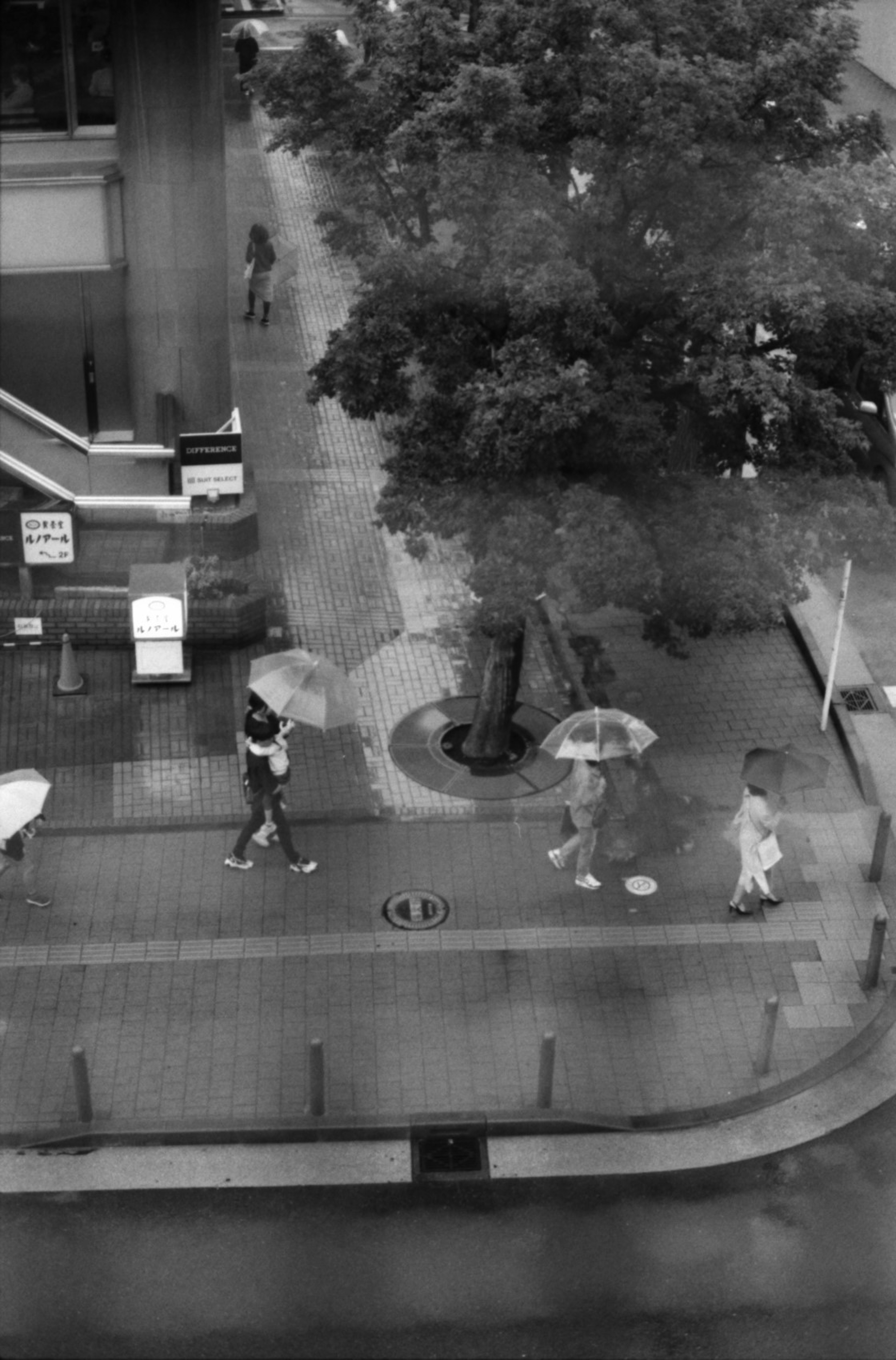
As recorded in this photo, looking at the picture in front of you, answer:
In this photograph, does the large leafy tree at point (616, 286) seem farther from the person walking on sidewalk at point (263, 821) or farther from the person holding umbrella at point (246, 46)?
the person holding umbrella at point (246, 46)

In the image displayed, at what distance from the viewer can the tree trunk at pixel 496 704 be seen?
16.4 meters

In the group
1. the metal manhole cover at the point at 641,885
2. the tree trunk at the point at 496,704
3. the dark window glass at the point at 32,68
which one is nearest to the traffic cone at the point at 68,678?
the tree trunk at the point at 496,704

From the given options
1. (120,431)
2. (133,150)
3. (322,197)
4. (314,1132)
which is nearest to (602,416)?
(314,1132)

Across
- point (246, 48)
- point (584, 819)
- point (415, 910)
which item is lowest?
point (246, 48)

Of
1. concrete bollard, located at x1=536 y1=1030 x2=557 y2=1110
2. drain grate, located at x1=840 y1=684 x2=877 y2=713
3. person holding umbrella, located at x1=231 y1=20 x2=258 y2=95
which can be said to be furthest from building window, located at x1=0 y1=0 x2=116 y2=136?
person holding umbrella, located at x1=231 y1=20 x2=258 y2=95

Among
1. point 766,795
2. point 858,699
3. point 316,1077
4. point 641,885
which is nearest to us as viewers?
point 316,1077

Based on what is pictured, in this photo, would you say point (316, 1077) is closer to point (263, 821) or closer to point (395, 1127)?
point (395, 1127)

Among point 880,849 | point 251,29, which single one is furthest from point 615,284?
point 251,29

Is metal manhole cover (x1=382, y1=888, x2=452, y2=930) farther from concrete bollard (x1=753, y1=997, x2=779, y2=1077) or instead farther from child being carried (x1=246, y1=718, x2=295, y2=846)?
concrete bollard (x1=753, y1=997, x2=779, y2=1077)

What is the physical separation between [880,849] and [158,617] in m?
7.46

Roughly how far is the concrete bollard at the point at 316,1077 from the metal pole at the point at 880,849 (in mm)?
5531

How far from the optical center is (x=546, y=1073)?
503 inches

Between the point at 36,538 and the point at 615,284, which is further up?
the point at 615,284

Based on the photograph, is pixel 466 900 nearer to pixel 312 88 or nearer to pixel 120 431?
pixel 312 88
